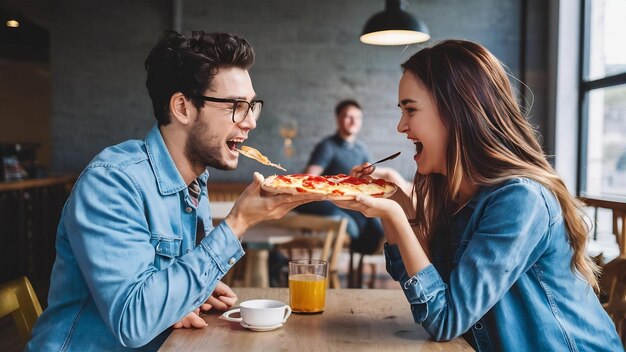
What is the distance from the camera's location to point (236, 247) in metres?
1.33

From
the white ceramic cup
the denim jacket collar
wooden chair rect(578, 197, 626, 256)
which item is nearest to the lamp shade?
wooden chair rect(578, 197, 626, 256)

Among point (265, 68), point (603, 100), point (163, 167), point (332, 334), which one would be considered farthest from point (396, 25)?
point (332, 334)

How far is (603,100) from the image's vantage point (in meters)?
5.33

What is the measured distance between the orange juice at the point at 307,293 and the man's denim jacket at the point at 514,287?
0.67 feet

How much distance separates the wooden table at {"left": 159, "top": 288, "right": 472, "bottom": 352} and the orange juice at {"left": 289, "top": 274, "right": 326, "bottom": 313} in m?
0.02

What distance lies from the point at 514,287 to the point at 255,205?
1.98 feet

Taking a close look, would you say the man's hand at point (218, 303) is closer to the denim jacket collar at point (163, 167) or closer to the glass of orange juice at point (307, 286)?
the glass of orange juice at point (307, 286)

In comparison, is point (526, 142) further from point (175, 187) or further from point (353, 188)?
point (175, 187)

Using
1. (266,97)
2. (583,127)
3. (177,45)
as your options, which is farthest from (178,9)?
(177,45)

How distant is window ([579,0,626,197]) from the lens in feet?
15.9

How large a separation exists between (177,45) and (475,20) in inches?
215

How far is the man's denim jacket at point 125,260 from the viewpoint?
3.98 feet

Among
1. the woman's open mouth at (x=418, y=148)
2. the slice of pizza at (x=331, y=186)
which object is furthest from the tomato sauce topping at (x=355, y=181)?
the woman's open mouth at (x=418, y=148)

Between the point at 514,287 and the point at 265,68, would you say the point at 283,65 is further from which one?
the point at 514,287
